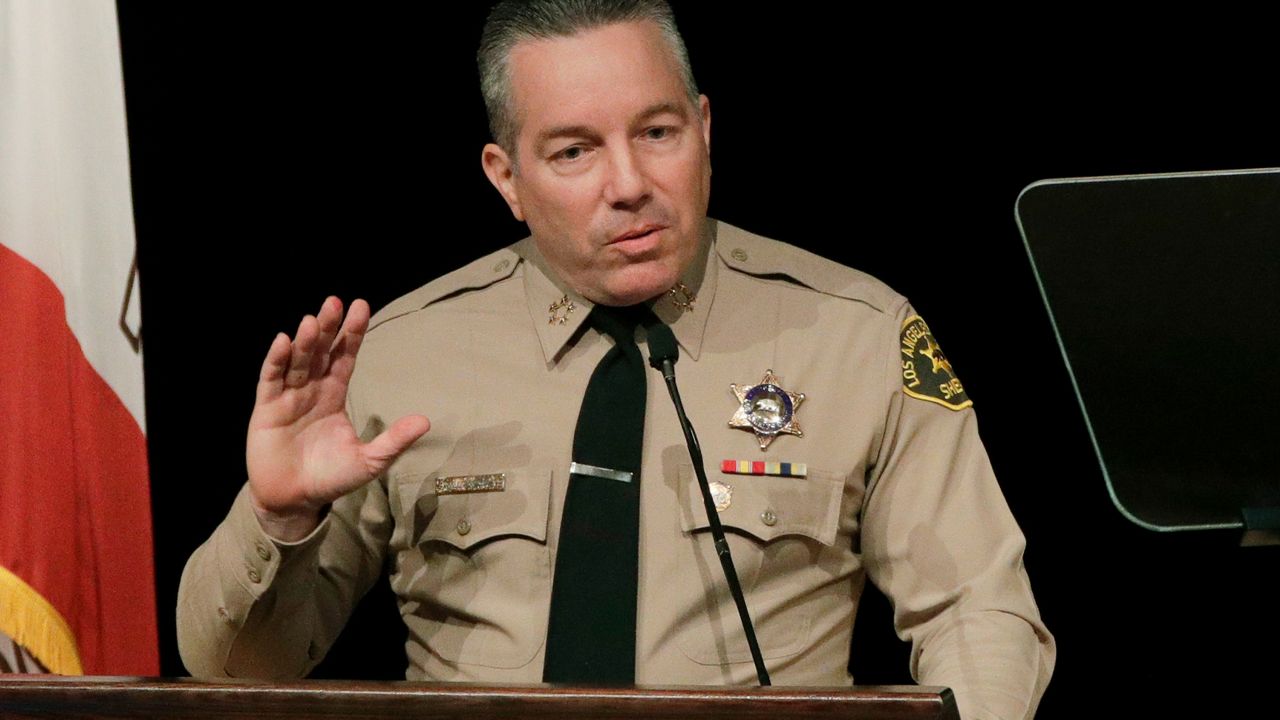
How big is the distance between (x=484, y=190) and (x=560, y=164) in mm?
626

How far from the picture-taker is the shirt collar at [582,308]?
217cm

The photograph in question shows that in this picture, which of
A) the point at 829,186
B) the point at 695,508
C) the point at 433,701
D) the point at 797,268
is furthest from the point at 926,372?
the point at 433,701

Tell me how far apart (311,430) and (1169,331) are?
987 millimetres

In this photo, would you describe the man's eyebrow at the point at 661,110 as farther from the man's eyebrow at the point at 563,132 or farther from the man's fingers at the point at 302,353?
the man's fingers at the point at 302,353

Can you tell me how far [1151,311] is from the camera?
4.72 ft

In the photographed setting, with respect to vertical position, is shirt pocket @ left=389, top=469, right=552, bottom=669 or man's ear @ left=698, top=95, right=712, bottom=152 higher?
man's ear @ left=698, top=95, right=712, bottom=152

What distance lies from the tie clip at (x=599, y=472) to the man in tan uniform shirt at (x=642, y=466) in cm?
3

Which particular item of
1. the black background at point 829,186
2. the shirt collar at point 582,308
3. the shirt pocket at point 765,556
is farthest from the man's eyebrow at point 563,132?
the black background at point 829,186

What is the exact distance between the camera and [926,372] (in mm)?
2098

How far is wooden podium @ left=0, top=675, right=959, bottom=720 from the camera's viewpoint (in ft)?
4.07

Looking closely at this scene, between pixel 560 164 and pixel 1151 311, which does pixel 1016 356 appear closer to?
pixel 560 164

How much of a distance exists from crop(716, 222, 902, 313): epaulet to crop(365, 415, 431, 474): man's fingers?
1.93 feet

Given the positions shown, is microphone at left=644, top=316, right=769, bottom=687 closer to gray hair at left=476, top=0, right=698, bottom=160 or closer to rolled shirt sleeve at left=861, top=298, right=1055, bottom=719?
rolled shirt sleeve at left=861, top=298, right=1055, bottom=719

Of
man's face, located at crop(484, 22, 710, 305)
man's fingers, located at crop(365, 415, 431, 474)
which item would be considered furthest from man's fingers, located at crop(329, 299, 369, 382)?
man's face, located at crop(484, 22, 710, 305)
